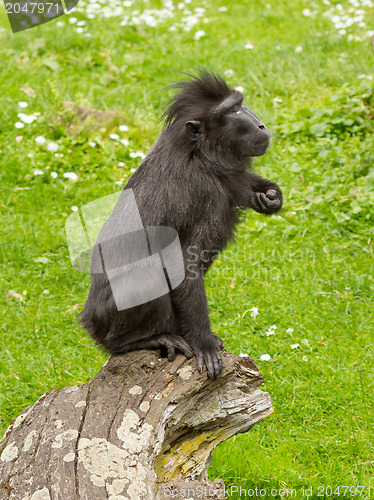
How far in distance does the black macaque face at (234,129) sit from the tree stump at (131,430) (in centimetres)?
117

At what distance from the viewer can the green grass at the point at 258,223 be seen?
397 centimetres

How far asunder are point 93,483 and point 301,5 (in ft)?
30.3

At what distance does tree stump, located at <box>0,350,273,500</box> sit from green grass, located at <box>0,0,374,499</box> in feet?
1.89

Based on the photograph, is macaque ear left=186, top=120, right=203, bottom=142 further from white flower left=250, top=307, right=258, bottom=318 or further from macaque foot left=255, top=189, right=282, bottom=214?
white flower left=250, top=307, right=258, bottom=318

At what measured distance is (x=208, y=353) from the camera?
3270 millimetres

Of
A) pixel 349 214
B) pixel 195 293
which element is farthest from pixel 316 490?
pixel 349 214

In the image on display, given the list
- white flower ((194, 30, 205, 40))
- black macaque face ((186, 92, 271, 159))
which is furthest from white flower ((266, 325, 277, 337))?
white flower ((194, 30, 205, 40))

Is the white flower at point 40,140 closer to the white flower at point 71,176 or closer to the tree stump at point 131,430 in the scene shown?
the white flower at point 71,176

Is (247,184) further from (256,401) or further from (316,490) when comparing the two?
(316,490)

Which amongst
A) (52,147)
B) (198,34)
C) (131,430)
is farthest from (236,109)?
(198,34)

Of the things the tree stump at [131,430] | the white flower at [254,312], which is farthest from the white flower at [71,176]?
the tree stump at [131,430]

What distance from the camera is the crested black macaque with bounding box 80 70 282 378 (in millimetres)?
3307

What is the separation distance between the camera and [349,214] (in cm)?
573

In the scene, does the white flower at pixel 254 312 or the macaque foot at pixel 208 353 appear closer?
the macaque foot at pixel 208 353
